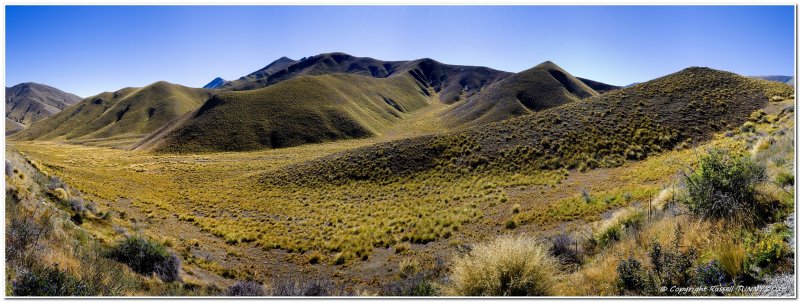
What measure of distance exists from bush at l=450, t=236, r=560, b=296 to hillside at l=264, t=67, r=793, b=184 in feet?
67.7

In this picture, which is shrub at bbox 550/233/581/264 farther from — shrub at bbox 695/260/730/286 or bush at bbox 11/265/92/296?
bush at bbox 11/265/92/296

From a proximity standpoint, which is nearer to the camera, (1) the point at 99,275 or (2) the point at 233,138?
(1) the point at 99,275

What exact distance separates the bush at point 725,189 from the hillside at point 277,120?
81433 mm

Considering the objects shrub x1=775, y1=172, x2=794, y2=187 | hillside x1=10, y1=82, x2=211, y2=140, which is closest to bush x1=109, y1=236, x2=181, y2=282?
shrub x1=775, y1=172, x2=794, y2=187

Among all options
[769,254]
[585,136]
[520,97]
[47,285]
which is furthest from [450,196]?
[520,97]

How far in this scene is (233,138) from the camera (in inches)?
3253

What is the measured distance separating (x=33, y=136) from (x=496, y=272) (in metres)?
212

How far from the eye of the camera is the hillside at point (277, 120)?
82.6 m

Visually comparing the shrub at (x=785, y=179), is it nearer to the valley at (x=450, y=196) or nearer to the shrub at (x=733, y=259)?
the valley at (x=450, y=196)

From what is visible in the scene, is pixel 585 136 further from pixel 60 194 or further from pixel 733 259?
pixel 60 194

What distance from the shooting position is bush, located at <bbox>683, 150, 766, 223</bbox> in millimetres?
6109

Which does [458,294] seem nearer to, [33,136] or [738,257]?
[738,257]

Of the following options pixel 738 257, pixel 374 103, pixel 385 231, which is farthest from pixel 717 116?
pixel 374 103

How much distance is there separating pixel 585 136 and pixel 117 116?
186 metres
